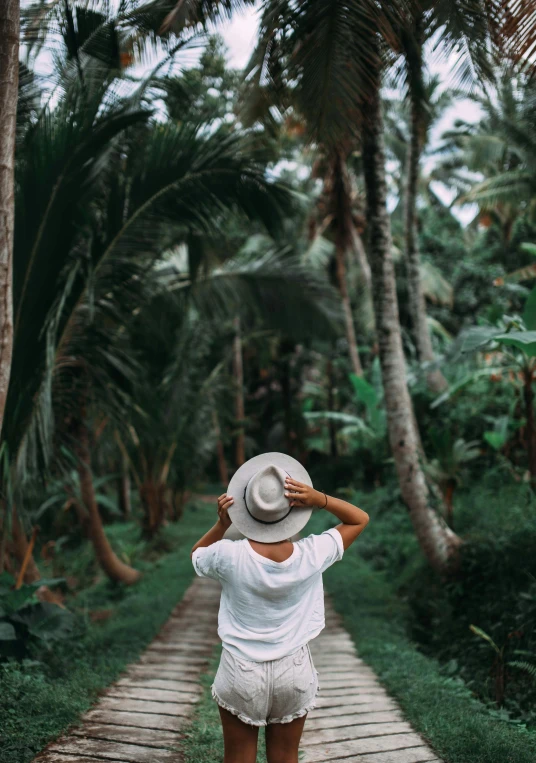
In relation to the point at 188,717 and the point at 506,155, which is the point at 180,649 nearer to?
the point at 188,717

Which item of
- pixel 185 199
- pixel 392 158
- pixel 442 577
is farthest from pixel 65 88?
pixel 392 158

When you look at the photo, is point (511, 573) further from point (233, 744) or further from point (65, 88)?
point (65, 88)

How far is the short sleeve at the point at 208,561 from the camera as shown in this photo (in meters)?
2.48

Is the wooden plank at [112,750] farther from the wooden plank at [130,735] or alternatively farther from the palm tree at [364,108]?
the palm tree at [364,108]

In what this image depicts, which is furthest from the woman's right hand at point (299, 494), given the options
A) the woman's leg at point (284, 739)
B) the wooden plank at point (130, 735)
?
the wooden plank at point (130, 735)

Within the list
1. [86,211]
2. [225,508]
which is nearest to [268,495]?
[225,508]

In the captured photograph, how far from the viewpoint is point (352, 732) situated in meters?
3.98

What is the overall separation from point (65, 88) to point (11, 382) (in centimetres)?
261

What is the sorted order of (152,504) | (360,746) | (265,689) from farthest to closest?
(152,504) → (360,746) → (265,689)

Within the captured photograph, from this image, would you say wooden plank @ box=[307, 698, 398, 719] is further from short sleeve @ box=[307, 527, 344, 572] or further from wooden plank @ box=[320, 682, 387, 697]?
short sleeve @ box=[307, 527, 344, 572]

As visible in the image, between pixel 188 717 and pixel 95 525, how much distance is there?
4.23 meters

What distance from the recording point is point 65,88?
5.79m

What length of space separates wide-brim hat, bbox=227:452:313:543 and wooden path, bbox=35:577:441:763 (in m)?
1.83

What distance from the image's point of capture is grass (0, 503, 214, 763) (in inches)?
149
